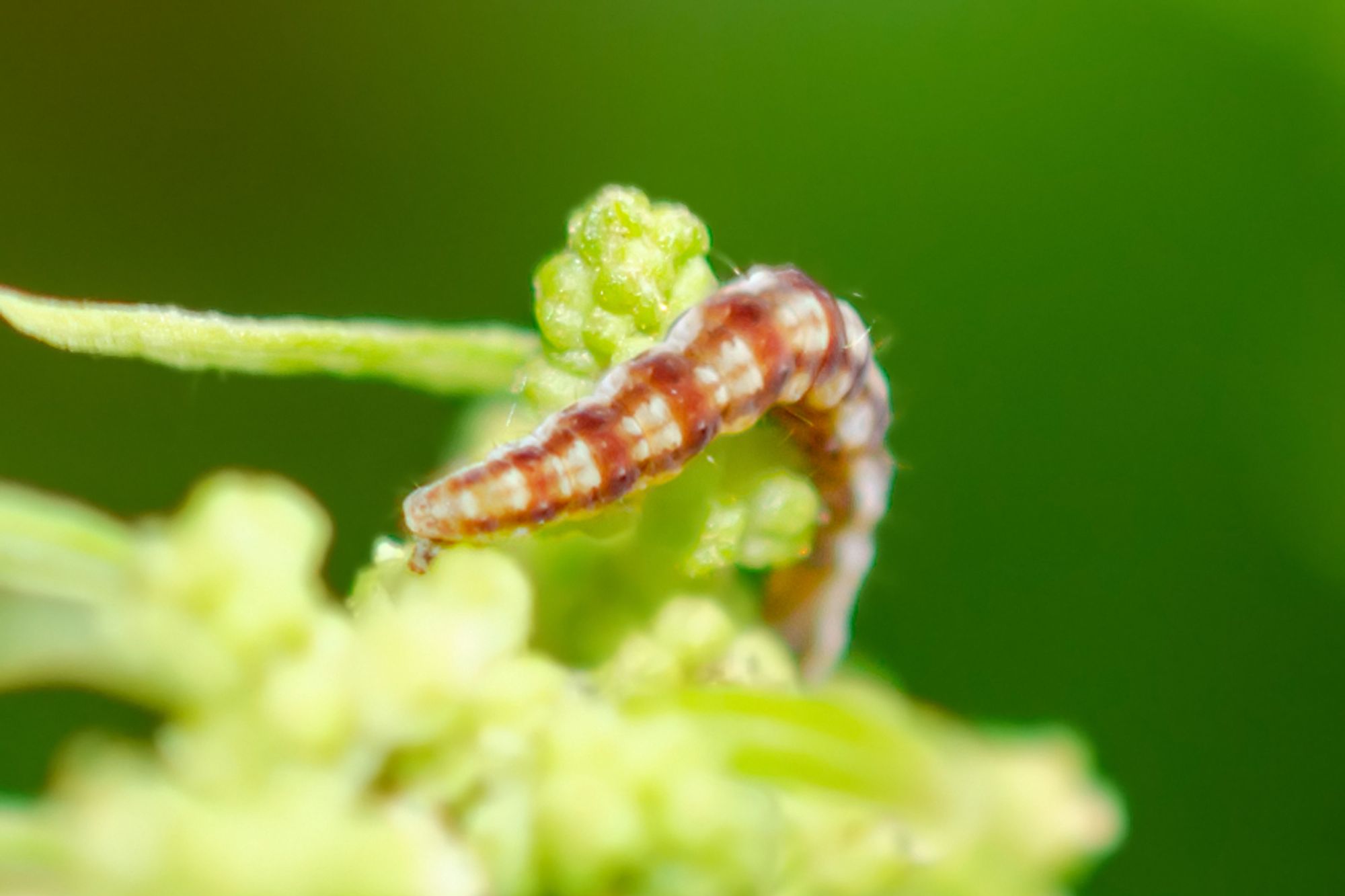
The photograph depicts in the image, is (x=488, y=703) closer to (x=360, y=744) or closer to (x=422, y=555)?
(x=360, y=744)

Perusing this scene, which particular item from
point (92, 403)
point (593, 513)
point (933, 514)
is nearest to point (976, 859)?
point (593, 513)

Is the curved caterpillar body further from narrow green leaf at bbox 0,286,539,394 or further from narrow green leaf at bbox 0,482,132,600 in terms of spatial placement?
narrow green leaf at bbox 0,482,132,600

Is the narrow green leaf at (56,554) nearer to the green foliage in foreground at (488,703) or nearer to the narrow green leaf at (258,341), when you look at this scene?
the green foliage in foreground at (488,703)

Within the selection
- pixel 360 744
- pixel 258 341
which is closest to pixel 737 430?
pixel 258 341

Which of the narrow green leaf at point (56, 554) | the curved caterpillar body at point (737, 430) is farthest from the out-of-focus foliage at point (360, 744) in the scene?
the curved caterpillar body at point (737, 430)

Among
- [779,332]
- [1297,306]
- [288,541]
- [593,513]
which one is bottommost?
[288,541]

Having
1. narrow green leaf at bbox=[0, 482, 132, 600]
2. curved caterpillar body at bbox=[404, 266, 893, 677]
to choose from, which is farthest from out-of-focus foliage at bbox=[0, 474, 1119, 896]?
curved caterpillar body at bbox=[404, 266, 893, 677]

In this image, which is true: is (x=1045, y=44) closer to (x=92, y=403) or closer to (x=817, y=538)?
(x=817, y=538)
